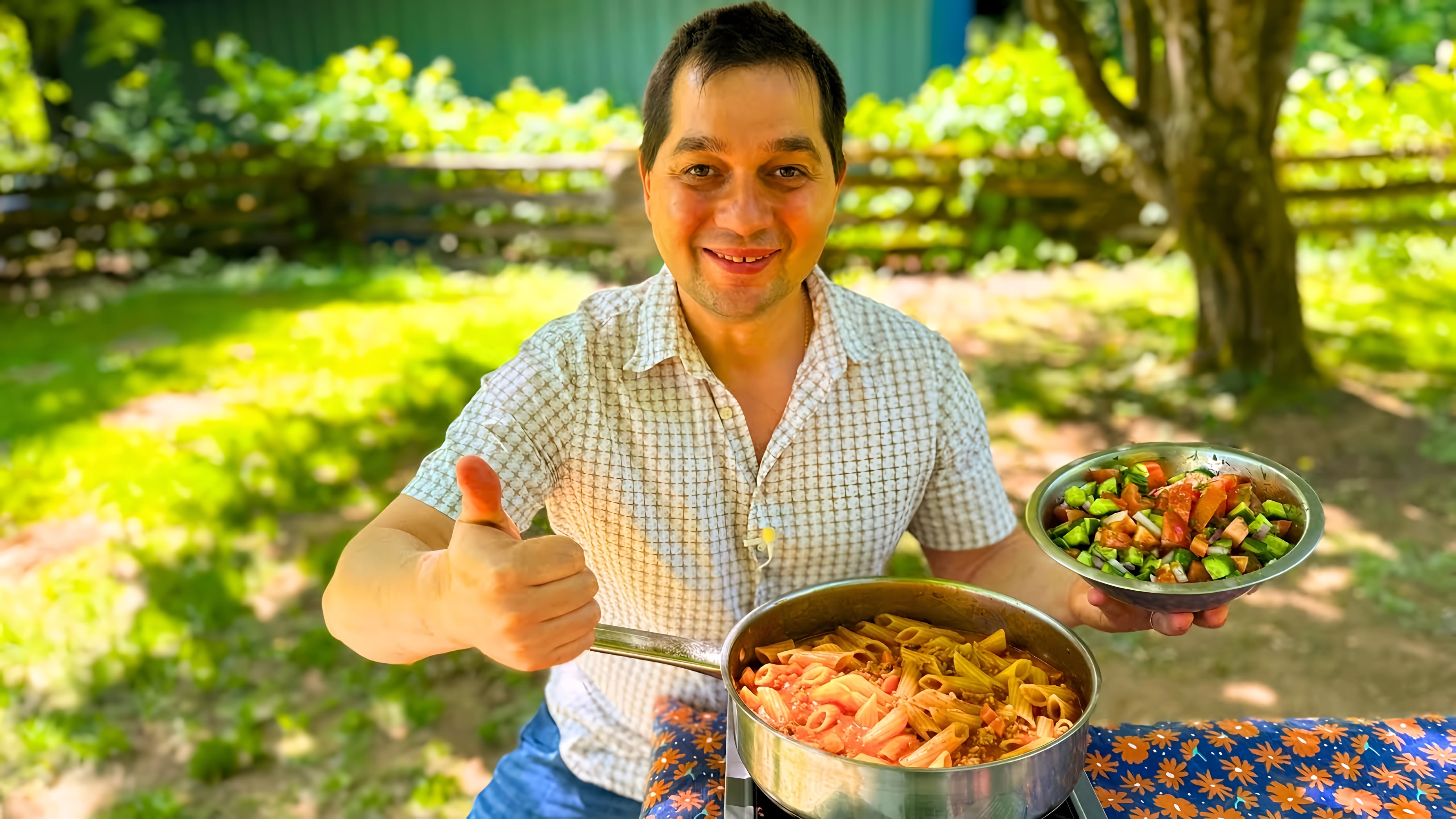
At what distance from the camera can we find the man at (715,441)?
1.63 meters

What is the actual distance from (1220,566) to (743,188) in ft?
2.93

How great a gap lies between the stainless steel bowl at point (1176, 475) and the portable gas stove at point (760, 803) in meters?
0.26

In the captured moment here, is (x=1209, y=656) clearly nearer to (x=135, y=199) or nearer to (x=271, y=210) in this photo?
(x=271, y=210)

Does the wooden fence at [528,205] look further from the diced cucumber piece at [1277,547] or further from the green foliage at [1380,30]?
the diced cucumber piece at [1277,547]

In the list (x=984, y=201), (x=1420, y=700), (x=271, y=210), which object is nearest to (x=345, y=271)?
(x=271, y=210)

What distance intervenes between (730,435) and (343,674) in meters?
2.49

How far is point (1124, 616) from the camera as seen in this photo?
160 centimetres

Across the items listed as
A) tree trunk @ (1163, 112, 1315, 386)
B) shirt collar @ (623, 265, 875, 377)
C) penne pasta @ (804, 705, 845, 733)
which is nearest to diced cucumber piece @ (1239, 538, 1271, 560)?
penne pasta @ (804, 705, 845, 733)

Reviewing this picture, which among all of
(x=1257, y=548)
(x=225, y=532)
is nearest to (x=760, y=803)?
(x=1257, y=548)

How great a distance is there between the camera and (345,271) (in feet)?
27.8

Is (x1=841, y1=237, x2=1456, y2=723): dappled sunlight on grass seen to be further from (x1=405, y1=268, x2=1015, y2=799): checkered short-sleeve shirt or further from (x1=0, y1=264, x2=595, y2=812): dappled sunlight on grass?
(x1=0, y1=264, x2=595, y2=812): dappled sunlight on grass

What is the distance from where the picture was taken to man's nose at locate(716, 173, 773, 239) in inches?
64.3

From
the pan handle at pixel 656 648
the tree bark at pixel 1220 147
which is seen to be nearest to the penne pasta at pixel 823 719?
the pan handle at pixel 656 648

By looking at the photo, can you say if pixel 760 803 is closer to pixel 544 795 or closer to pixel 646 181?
pixel 544 795
